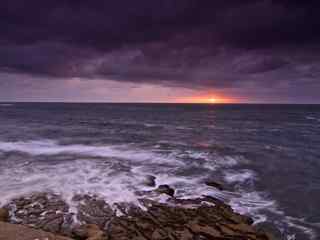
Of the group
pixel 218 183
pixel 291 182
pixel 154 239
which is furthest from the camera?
pixel 291 182

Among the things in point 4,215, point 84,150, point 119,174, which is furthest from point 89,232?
point 84,150

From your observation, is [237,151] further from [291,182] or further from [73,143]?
[73,143]

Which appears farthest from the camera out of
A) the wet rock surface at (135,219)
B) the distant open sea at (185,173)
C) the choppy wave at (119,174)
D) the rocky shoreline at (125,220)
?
the choppy wave at (119,174)

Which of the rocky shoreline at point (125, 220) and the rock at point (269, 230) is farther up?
the rocky shoreline at point (125, 220)

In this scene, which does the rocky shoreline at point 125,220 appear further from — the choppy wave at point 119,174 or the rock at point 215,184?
the rock at point 215,184

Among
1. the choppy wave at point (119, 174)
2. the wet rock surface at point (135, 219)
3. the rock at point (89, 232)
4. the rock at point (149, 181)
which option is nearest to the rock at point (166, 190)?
the choppy wave at point (119, 174)

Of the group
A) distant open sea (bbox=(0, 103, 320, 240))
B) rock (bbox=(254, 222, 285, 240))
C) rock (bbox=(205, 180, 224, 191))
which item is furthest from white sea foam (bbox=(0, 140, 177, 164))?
rock (bbox=(254, 222, 285, 240))

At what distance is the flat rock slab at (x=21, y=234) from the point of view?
21.4 feet

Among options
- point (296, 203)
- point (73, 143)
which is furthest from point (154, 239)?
point (73, 143)

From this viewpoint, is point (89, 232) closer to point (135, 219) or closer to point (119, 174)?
point (135, 219)

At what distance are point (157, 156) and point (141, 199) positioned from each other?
1003cm

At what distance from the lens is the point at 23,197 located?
1114 cm

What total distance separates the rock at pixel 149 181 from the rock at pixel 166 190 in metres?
0.74

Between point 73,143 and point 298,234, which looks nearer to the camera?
point 298,234
